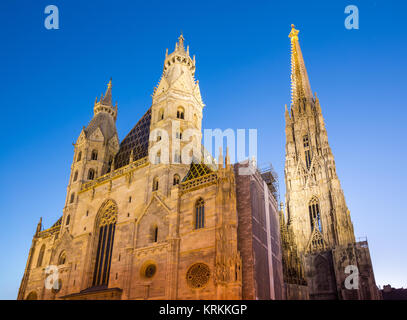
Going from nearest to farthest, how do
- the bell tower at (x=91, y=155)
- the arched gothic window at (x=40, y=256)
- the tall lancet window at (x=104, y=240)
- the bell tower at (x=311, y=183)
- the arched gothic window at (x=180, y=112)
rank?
the tall lancet window at (x=104, y=240) < the arched gothic window at (x=180, y=112) < the arched gothic window at (x=40, y=256) < the bell tower at (x=91, y=155) < the bell tower at (x=311, y=183)

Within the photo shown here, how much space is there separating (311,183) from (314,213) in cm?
495

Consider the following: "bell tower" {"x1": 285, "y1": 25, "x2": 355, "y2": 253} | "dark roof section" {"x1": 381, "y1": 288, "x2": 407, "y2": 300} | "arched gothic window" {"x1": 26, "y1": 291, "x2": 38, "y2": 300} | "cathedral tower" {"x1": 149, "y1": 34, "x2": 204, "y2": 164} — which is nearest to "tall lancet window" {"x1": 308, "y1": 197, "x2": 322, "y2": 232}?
"bell tower" {"x1": 285, "y1": 25, "x2": 355, "y2": 253}

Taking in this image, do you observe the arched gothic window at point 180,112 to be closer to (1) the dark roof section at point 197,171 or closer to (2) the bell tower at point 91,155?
(1) the dark roof section at point 197,171

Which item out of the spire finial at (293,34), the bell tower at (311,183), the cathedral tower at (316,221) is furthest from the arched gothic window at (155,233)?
the spire finial at (293,34)

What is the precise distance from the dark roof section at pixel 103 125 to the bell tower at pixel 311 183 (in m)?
28.9

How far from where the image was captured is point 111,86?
4634cm

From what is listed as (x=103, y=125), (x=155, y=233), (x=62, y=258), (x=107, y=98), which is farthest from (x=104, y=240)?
(x=107, y=98)

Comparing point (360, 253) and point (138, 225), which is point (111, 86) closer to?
point (138, 225)

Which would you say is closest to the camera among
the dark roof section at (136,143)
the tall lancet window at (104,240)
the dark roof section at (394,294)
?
the tall lancet window at (104,240)

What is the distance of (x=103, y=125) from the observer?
40625 millimetres

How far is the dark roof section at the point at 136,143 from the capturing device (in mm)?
35463

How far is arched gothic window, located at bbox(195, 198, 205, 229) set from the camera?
25.9 meters
